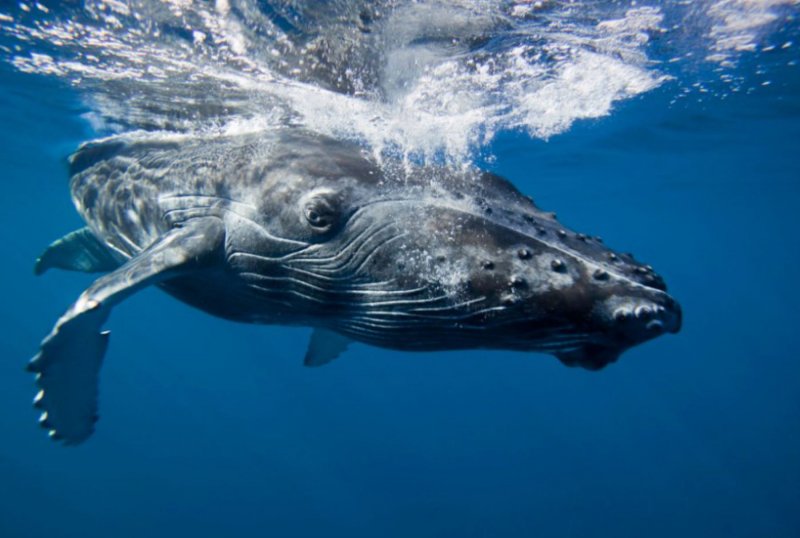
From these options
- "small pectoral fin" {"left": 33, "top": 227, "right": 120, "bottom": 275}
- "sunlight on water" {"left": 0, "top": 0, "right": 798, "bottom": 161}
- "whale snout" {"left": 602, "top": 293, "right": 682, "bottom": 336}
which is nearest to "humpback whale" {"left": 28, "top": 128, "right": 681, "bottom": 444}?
"whale snout" {"left": 602, "top": 293, "right": 682, "bottom": 336}

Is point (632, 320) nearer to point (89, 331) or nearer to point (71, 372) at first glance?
point (89, 331)

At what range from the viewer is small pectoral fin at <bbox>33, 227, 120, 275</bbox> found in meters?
9.98

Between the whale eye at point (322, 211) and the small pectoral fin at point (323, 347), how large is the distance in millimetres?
4997

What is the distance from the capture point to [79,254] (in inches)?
405

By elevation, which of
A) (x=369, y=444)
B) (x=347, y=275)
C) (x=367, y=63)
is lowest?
(x=369, y=444)

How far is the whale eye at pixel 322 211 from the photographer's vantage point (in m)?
4.39

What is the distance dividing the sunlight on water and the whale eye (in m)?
4.84

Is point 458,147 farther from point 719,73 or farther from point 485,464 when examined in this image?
point 485,464

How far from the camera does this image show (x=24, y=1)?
9.02m

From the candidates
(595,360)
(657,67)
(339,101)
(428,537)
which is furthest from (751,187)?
(595,360)

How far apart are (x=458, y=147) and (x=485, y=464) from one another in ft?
136

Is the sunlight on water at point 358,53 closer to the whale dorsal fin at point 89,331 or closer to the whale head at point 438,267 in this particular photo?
the whale head at point 438,267

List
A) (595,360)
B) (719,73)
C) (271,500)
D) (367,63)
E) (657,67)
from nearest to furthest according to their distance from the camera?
Answer: (595,360) < (367,63) < (657,67) < (719,73) < (271,500)

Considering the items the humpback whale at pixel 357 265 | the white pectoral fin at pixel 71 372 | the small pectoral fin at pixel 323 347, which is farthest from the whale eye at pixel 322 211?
the small pectoral fin at pixel 323 347
